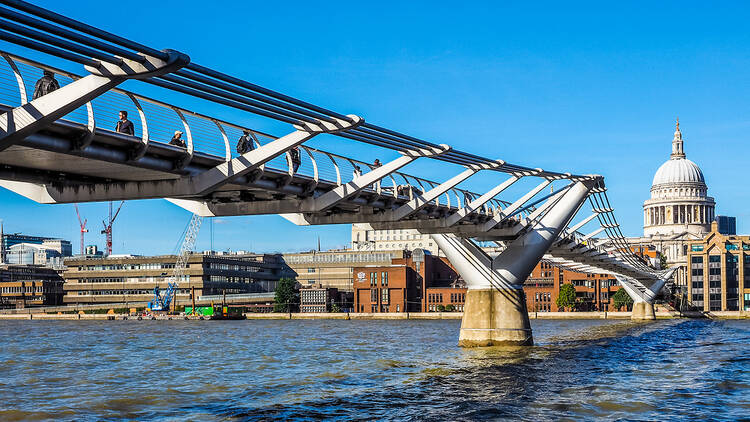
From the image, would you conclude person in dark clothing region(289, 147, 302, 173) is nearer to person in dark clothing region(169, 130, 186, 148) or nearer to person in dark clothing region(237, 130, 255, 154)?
person in dark clothing region(237, 130, 255, 154)

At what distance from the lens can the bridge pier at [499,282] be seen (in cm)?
4791

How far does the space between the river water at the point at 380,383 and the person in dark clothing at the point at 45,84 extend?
935 cm

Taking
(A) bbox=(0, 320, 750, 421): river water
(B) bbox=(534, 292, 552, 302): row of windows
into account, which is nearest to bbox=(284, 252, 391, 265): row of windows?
(B) bbox=(534, 292, 552, 302): row of windows

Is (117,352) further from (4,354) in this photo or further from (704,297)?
(704,297)

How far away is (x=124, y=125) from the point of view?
21.4m

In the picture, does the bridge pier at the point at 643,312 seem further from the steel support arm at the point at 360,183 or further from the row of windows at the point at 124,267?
the row of windows at the point at 124,267

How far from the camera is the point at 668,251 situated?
619 ft

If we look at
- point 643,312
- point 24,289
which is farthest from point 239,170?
point 24,289

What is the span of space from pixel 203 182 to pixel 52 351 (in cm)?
3367

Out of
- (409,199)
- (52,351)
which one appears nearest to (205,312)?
(52,351)

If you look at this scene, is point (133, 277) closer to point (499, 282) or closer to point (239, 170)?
point (499, 282)

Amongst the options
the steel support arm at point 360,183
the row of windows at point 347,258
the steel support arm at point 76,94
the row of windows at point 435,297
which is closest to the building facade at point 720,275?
the row of windows at point 435,297

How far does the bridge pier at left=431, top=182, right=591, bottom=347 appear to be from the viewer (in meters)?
47.9

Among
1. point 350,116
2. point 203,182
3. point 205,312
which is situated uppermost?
point 350,116
